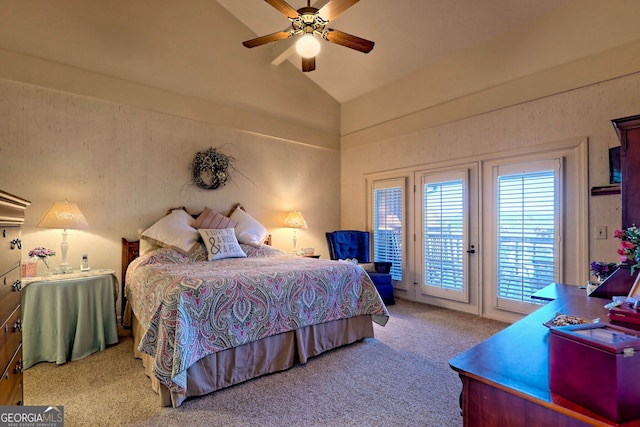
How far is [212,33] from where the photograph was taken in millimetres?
4504

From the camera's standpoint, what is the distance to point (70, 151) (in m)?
3.56

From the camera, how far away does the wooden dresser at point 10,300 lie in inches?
53.6

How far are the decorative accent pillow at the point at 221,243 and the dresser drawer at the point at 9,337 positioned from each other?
2.16 meters

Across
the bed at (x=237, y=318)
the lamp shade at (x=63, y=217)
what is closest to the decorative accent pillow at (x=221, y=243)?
the bed at (x=237, y=318)

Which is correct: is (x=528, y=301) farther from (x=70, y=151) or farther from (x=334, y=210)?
(x=70, y=151)

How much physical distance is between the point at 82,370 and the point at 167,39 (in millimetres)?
3938

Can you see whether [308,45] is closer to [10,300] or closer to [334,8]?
[334,8]

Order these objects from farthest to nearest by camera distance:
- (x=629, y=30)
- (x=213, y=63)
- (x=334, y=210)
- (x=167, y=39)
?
(x=334, y=210)
(x=213, y=63)
(x=167, y=39)
(x=629, y=30)

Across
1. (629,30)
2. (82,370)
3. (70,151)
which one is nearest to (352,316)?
(82,370)

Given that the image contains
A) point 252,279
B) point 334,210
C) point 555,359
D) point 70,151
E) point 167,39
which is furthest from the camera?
point 334,210

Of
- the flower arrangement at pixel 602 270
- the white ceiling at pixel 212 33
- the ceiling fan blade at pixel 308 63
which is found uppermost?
the white ceiling at pixel 212 33

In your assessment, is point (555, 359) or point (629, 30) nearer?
point (555, 359)

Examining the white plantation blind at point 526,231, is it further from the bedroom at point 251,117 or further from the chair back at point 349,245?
the chair back at point 349,245

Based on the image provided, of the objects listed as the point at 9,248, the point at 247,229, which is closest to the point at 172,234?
the point at 247,229
